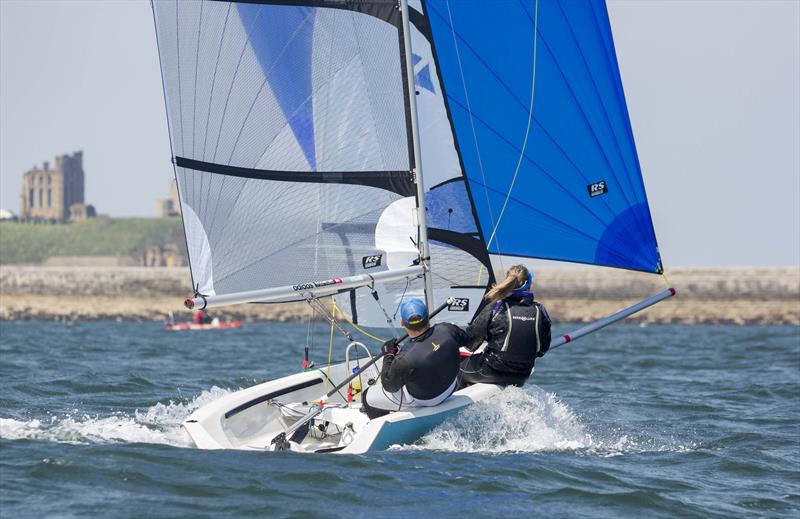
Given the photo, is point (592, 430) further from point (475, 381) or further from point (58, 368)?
point (58, 368)

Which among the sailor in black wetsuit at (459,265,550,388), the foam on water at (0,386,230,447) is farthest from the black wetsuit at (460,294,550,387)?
the foam on water at (0,386,230,447)

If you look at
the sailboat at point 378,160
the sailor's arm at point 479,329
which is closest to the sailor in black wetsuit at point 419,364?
the sailboat at point 378,160

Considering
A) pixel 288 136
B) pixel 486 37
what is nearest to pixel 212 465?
pixel 288 136

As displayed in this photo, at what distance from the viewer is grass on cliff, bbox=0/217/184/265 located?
77.0 metres

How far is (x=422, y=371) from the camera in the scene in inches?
290

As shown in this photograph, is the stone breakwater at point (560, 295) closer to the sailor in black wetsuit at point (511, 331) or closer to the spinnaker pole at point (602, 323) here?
the spinnaker pole at point (602, 323)

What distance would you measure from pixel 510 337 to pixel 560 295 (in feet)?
109

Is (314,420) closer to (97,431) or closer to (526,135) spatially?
(97,431)

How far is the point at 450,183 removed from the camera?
9.03m

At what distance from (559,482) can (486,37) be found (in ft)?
12.2

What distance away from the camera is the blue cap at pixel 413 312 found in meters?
7.40

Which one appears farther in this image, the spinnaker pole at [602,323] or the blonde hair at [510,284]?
the spinnaker pole at [602,323]

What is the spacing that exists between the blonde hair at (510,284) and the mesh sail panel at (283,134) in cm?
112

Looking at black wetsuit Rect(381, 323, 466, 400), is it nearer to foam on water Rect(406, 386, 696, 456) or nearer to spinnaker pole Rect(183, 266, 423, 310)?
foam on water Rect(406, 386, 696, 456)
